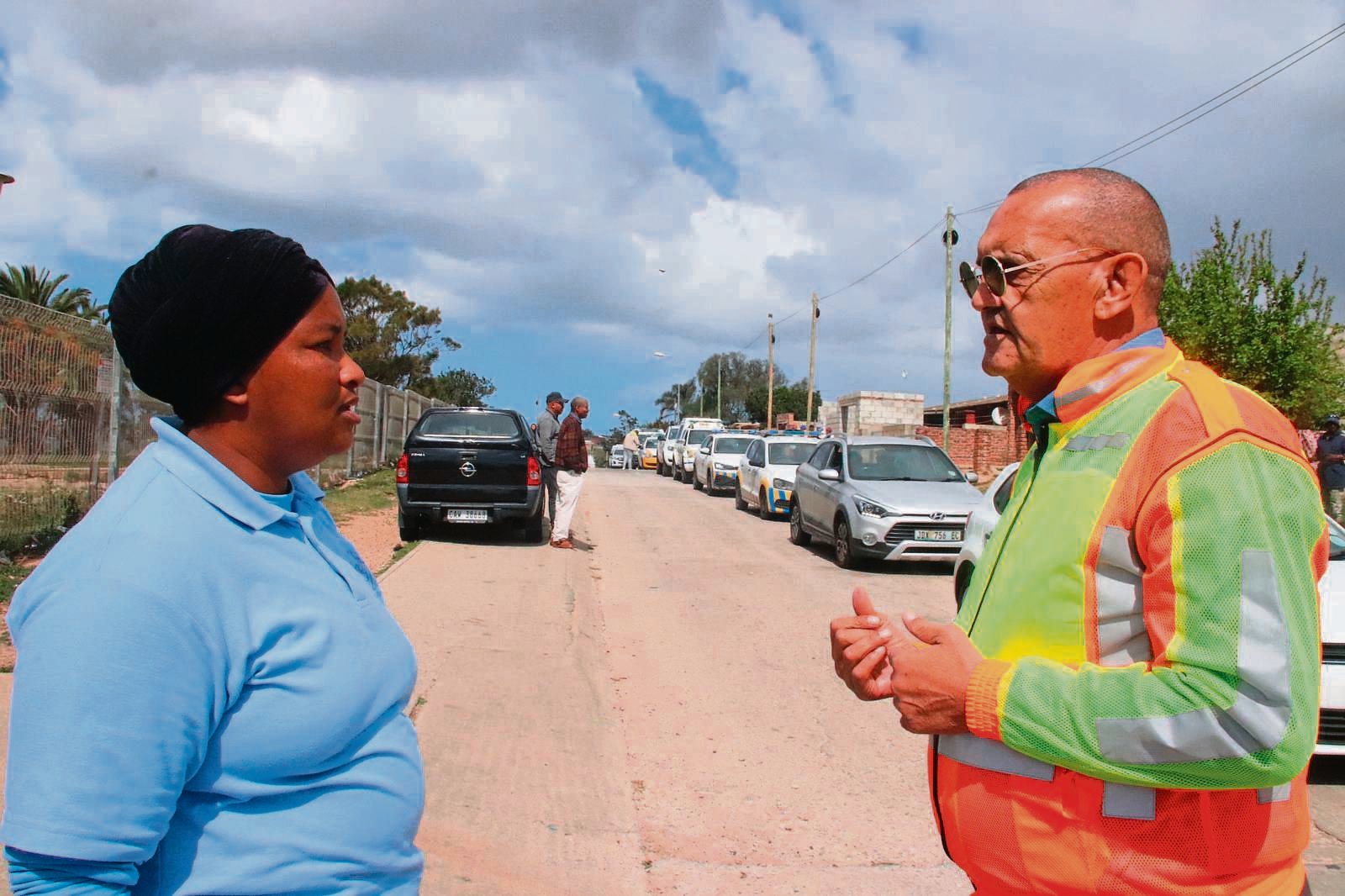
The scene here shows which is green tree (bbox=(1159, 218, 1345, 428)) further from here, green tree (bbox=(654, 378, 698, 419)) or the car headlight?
green tree (bbox=(654, 378, 698, 419))

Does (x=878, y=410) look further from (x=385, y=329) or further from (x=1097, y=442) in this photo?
(x=1097, y=442)

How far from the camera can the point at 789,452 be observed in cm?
1998

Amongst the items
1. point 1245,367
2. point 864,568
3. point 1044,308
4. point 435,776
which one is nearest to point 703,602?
point 864,568

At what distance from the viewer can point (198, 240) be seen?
162 cm

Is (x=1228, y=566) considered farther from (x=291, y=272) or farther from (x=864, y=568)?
(x=864, y=568)

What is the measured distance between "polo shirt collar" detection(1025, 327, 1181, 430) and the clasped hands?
0.45m

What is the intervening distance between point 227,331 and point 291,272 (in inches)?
5.9

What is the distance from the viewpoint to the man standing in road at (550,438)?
44.7 ft

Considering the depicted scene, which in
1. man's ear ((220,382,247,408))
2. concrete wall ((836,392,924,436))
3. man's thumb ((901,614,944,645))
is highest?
concrete wall ((836,392,924,436))

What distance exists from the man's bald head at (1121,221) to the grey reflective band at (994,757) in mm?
836

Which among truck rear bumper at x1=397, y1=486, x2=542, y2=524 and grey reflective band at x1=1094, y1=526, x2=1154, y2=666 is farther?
truck rear bumper at x1=397, y1=486, x2=542, y2=524

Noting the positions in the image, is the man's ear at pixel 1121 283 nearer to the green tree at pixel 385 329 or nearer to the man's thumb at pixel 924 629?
the man's thumb at pixel 924 629

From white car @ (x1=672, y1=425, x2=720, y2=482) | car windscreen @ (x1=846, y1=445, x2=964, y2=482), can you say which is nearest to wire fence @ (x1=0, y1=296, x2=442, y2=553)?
car windscreen @ (x1=846, y1=445, x2=964, y2=482)

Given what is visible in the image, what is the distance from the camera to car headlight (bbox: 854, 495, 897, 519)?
1198 centimetres
